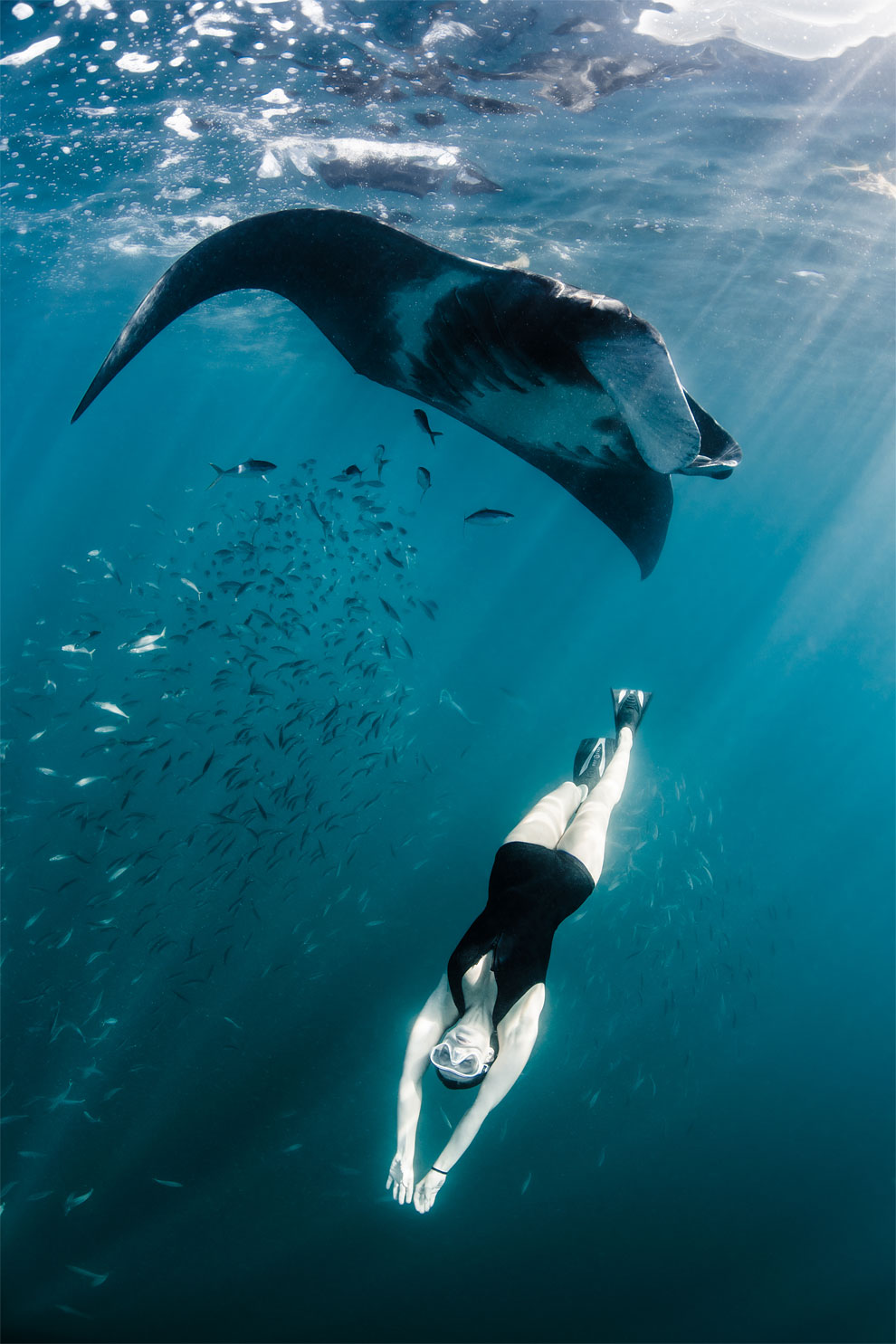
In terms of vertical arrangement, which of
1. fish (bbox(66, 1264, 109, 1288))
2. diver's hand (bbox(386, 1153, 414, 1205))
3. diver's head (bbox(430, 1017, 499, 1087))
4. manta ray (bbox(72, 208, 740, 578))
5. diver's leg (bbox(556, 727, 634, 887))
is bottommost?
fish (bbox(66, 1264, 109, 1288))

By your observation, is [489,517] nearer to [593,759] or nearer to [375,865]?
[593,759]

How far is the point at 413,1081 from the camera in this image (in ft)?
10.8

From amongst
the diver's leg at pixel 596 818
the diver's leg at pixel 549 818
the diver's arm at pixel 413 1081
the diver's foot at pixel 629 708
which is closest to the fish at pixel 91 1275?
the diver's arm at pixel 413 1081

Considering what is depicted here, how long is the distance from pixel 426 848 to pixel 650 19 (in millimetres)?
13814

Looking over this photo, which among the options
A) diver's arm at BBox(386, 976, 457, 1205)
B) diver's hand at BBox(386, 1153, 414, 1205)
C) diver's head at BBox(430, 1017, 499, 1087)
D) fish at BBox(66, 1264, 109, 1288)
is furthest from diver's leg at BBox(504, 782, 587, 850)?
fish at BBox(66, 1264, 109, 1288)

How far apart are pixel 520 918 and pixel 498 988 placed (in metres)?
0.39

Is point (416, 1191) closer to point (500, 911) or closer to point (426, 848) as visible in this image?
point (500, 911)

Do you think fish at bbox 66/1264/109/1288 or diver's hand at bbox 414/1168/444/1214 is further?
fish at bbox 66/1264/109/1288

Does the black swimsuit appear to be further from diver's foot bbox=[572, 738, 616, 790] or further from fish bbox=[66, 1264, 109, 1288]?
fish bbox=[66, 1264, 109, 1288]

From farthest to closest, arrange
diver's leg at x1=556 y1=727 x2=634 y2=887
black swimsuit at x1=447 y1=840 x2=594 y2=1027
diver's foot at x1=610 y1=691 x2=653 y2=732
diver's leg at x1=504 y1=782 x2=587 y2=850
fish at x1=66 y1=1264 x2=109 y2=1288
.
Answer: fish at x1=66 y1=1264 x2=109 y2=1288 → diver's foot at x1=610 y1=691 x2=653 y2=732 → diver's leg at x1=504 y1=782 x2=587 y2=850 → diver's leg at x1=556 y1=727 x2=634 y2=887 → black swimsuit at x1=447 y1=840 x2=594 y2=1027

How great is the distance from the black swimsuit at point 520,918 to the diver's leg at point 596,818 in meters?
0.11

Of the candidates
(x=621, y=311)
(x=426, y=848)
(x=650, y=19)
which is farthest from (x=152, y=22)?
(x=426, y=848)

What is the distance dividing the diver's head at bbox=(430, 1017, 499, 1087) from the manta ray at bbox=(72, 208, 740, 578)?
3.10 metres

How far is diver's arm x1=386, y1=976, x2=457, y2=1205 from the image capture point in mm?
3201
